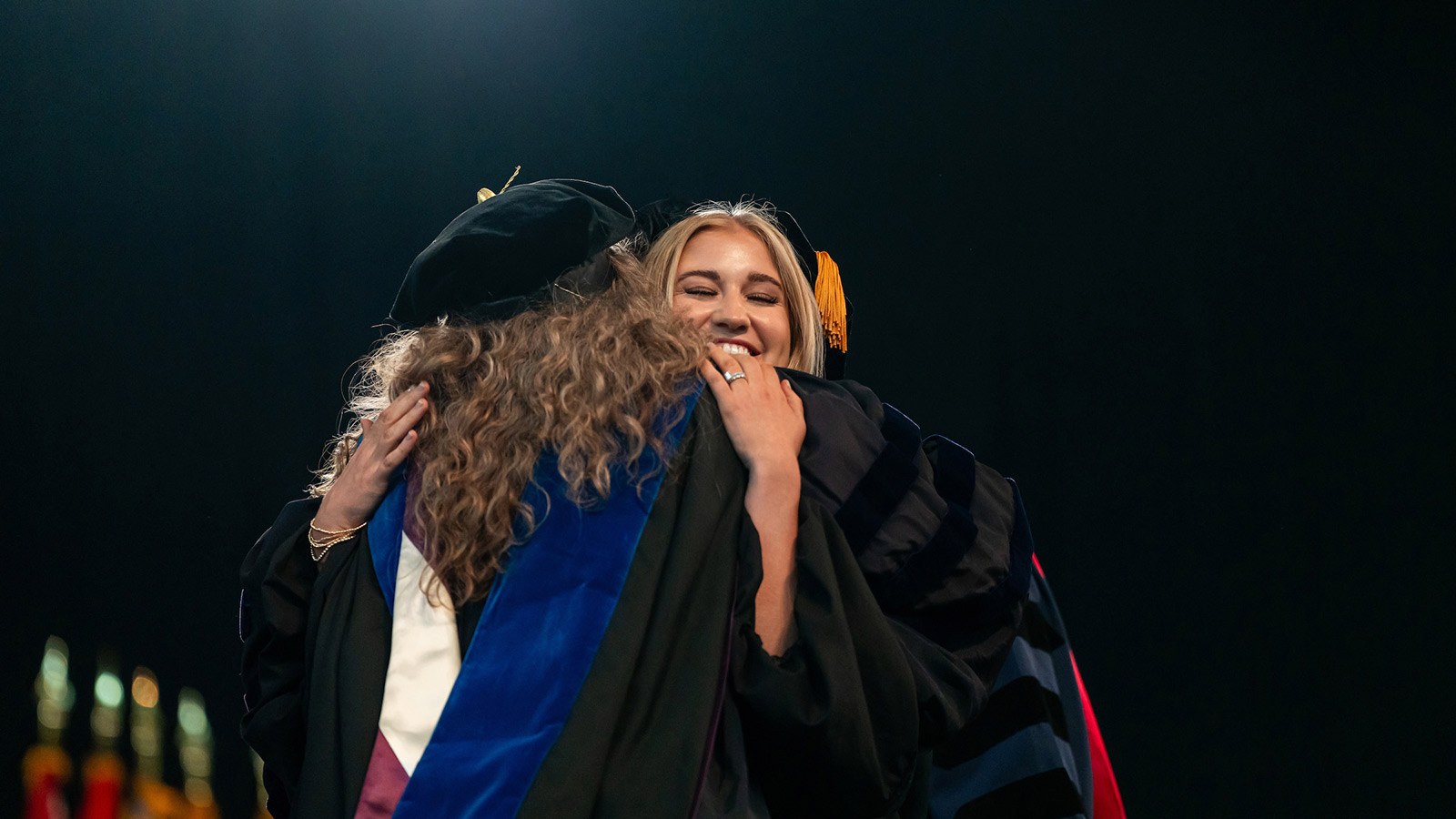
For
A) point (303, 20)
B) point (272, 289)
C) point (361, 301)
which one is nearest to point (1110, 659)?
point (361, 301)

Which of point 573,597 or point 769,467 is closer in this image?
point 573,597

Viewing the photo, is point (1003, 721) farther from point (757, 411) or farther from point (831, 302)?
point (831, 302)

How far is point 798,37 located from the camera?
8.45ft

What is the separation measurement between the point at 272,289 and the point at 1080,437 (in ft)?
6.93

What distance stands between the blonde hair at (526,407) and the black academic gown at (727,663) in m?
0.07

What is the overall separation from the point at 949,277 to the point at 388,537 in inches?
69.9

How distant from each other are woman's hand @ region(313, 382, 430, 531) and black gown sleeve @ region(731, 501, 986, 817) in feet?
1.56

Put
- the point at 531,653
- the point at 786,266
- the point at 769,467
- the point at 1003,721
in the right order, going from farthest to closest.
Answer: the point at 786,266
the point at 1003,721
the point at 769,467
the point at 531,653

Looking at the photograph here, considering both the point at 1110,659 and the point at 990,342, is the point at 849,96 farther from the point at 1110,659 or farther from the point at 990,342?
the point at 1110,659

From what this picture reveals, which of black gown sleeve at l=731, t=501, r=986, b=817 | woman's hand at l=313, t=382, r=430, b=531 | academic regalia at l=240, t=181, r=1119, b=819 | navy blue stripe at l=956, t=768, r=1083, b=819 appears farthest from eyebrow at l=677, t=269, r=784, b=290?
navy blue stripe at l=956, t=768, r=1083, b=819

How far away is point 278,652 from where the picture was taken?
4.15 ft

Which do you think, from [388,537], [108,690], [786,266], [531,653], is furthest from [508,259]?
[108,690]

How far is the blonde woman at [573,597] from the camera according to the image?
3.16ft

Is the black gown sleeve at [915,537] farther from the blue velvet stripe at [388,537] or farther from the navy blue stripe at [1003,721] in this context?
the blue velvet stripe at [388,537]
